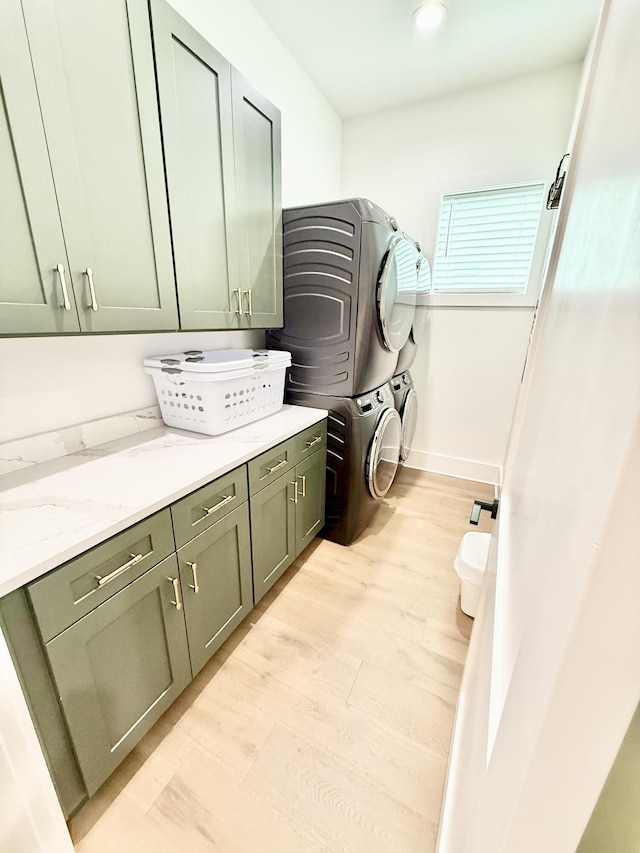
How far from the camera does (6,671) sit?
2.21 ft

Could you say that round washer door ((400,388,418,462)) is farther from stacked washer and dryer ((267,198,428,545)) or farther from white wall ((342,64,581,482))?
stacked washer and dryer ((267,198,428,545))

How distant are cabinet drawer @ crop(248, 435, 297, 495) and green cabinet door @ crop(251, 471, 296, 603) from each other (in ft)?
0.11

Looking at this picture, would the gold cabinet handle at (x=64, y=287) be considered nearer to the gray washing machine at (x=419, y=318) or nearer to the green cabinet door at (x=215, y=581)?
the green cabinet door at (x=215, y=581)

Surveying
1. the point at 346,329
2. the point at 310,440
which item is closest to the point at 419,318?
the point at 346,329

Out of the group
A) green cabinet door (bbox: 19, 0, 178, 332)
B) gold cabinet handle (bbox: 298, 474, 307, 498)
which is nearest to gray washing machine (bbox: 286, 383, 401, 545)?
gold cabinet handle (bbox: 298, 474, 307, 498)

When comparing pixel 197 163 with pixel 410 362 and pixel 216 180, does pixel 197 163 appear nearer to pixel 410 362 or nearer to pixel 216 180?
pixel 216 180

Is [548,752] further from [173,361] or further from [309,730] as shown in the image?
[173,361]

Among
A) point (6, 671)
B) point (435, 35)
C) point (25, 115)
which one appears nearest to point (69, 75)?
point (25, 115)

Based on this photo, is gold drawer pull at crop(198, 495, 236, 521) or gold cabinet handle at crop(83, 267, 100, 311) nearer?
gold cabinet handle at crop(83, 267, 100, 311)

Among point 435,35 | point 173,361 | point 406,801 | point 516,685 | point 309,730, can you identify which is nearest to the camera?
point 516,685

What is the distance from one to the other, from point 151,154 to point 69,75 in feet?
0.86

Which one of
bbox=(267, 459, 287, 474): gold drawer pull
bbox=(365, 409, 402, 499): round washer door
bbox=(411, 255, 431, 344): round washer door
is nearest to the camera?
bbox=(267, 459, 287, 474): gold drawer pull

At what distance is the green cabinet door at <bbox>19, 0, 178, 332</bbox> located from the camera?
A: 3.05ft

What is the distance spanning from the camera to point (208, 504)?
1248mm
